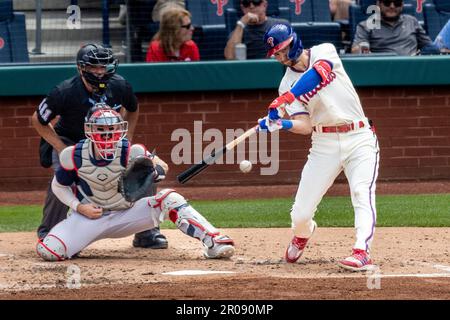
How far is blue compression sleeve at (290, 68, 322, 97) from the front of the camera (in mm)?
6660

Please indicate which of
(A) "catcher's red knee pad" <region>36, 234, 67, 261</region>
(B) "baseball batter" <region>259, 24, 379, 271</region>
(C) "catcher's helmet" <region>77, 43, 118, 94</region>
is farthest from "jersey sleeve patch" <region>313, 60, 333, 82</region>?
(A) "catcher's red knee pad" <region>36, 234, 67, 261</region>

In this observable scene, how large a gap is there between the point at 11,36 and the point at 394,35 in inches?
168

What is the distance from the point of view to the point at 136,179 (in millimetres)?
7055

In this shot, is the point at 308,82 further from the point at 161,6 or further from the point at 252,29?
the point at 161,6

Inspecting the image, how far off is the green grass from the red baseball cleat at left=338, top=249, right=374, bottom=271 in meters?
2.40

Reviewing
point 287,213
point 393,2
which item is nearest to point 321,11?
point 393,2

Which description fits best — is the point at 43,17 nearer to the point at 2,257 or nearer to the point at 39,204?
the point at 39,204

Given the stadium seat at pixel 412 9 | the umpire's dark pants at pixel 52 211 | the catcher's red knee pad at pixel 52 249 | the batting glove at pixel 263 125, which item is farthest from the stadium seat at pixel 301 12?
the catcher's red knee pad at pixel 52 249

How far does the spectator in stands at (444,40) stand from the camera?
38.7ft

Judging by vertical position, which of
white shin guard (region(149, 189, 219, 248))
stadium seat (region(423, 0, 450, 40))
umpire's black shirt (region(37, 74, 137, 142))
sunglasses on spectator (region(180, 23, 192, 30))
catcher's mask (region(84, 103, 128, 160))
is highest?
stadium seat (region(423, 0, 450, 40))

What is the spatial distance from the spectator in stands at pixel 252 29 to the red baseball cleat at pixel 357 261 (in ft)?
17.2

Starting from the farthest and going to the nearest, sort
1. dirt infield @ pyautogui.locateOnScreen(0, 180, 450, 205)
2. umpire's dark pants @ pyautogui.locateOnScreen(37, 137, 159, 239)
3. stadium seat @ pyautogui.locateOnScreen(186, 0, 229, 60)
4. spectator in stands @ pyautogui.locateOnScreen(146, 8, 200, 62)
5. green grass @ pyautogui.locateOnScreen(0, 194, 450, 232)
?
stadium seat @ pyautogui.locateOnScreen(186, 0, 229, 60) → spectator in stands @ pyautogui.locateOnScreen(146, 8, 200, 62) → dirt infield @ pyautogui.locateOnScreen(0, 180, 450, 205) → green grass @ pyautogui.locateOnScreen(0, 194, 450, 232) → umpire's dark pants @ pyautogui.locateOnScreen(37, 137, 159, 239)

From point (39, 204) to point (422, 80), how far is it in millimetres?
4327

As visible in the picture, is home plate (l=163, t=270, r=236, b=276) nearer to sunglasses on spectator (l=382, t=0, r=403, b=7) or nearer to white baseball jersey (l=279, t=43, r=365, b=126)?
white baseball jersey (l=279, t=43, r=365, b=126)
